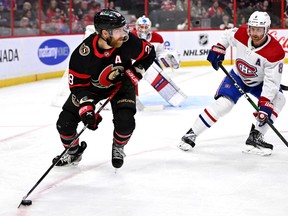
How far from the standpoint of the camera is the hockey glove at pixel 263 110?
4.04 meters

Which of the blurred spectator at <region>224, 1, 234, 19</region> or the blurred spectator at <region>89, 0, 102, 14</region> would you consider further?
the blurred spectator at <region>224, 1, 234, 19</region>

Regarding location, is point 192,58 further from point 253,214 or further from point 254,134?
point 253,214

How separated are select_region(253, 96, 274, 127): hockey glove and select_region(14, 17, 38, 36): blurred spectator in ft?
17.5

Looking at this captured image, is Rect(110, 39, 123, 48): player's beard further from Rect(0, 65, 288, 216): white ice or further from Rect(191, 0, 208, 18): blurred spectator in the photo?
Rect(191, 0, 208, 18): blurred spectator

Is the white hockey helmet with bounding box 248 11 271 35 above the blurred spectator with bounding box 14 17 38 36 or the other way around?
above

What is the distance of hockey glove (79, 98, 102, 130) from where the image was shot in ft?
11.2

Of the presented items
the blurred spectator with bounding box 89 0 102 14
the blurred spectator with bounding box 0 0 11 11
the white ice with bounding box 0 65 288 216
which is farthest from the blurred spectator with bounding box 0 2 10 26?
the white ice with bounding box 0 65 288 216

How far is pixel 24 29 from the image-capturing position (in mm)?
9078

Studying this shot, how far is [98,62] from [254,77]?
1.20 metres

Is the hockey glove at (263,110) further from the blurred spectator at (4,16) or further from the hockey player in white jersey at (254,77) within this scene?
the blurred spectator at (4,16)

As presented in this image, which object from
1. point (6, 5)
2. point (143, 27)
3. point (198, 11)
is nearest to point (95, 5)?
point (198, 11)

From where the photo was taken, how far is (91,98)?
368 cm

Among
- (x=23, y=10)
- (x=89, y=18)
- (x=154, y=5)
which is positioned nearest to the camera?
(x=23, y=10)

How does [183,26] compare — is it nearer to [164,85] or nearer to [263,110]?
[164,85]
